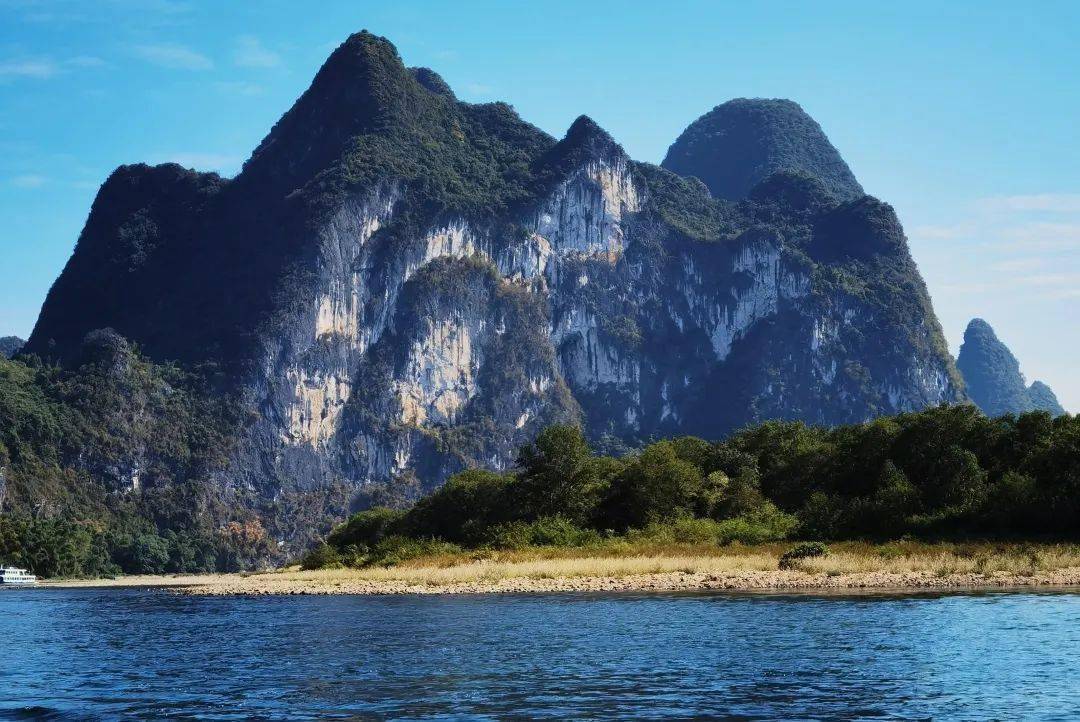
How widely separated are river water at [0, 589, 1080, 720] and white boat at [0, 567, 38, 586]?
2766 inches

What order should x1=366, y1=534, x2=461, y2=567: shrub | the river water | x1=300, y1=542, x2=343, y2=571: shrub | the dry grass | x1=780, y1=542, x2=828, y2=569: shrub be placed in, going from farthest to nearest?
1. x1=300, y1=542, x2=343, y2=571: shrub
2. x1=366, y1=534, x2=461, y2=567: shrub
3. x1=780, y1=542, x2=828, y2=569: shrub
4. the dry grass
5. the river water

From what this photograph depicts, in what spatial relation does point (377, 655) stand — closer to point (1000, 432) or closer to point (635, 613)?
point (635, 613)

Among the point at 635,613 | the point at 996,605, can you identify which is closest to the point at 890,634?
the point at 996,605

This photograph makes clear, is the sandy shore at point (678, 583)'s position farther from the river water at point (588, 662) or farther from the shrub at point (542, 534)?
the shrub at point (542, 534)

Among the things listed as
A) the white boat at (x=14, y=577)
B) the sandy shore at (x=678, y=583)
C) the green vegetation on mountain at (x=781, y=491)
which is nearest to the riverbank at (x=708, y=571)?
the sandy shore at (x=678, y=583)

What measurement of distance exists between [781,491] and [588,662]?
54.8 meters

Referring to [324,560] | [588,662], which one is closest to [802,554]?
[588,662]

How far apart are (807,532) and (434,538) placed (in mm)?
29808

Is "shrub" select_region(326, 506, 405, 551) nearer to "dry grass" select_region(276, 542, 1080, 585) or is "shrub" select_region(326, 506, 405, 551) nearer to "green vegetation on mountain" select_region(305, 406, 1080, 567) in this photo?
"green vegetation on mountain" select_region(305, 406, 1080, 567)

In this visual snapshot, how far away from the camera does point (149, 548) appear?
530 ft

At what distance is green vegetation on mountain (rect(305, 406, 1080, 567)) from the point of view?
63.0 meters

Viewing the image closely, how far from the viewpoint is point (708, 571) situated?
6016cm

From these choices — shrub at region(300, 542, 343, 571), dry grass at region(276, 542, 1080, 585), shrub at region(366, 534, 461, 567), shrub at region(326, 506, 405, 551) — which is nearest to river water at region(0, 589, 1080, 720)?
dry grass at region(276, 542, 1080, 585)

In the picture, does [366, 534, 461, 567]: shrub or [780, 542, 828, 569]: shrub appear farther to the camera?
[366, 534, 461, 567]: shrub
